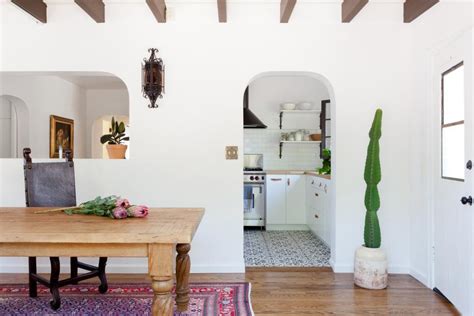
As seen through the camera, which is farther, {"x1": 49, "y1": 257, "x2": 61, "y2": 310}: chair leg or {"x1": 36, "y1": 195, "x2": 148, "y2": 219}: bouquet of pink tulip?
{"x1": 49, "y1": 257, "x2": 61, "y2": 310}: chair leg

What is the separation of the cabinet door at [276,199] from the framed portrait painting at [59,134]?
2964 millimetres

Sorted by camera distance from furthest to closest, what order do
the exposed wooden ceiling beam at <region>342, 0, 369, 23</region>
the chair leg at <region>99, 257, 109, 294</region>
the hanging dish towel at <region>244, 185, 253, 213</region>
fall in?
the hanging dish towel at <region>244, 185, 253, 213</region> → the exposed wooden ceiling beam at <region>342, 0, 369, 23</region> → the chair leg at <region>99, 257, 109, 294</region>

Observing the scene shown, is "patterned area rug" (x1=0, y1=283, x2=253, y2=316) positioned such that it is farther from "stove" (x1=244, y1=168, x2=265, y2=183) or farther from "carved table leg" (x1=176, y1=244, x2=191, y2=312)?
"stove" (x1=244, y1=168, x2=265, y2=183)

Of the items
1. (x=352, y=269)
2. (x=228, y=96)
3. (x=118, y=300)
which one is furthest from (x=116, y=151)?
(x=352, y=269)

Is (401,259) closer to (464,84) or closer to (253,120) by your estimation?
(464,84)

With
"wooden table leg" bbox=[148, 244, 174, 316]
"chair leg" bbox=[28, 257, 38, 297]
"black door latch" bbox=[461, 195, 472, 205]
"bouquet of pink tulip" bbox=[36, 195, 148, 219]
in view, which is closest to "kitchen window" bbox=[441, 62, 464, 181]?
"black door latch" bbox=[461, 195, 472, 205]

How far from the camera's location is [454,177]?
2.69 meters

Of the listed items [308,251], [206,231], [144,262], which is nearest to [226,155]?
[206,231]

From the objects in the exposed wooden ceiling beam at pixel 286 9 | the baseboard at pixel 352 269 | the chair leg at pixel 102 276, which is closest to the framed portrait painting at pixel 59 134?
the chair leg at pixel 102 276

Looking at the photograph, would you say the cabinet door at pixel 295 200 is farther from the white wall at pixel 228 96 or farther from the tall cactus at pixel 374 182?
the tall cactus at pixel 374 182

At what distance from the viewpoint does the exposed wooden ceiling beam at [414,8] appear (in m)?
2.95

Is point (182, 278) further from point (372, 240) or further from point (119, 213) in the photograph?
point (372, 240)

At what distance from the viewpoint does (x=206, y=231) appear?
3.42m

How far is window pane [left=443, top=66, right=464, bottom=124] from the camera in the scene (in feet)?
8.57
